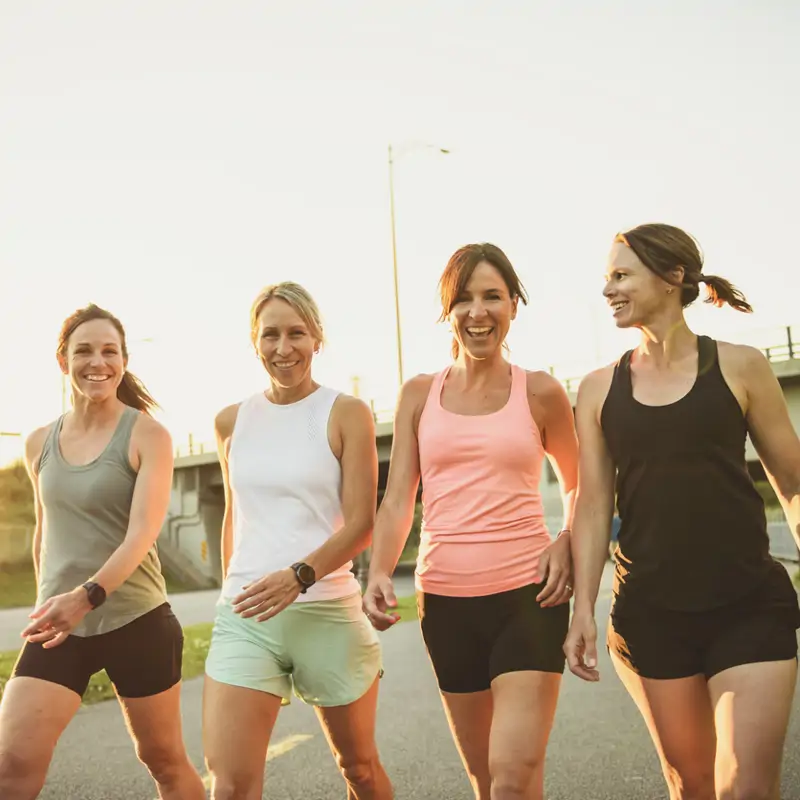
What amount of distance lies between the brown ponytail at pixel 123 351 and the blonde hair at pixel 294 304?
2.03ft

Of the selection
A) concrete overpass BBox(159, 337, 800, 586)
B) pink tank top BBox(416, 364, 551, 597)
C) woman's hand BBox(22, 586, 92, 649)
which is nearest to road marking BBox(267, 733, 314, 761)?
woman's hand BBox(22, 586, 92, 649)

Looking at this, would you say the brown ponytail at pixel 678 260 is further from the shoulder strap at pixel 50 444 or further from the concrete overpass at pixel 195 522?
the concrete overpass at pixel 195 522

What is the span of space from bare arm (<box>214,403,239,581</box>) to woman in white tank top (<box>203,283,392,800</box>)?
3cm

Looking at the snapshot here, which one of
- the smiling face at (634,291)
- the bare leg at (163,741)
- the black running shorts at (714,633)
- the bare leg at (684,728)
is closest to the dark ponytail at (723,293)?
the smiling face at (634,291)

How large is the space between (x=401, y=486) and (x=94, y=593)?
1.16 m

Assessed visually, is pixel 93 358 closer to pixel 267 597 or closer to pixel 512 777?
pixel 267 597

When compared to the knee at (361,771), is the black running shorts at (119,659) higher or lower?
Answer: higher

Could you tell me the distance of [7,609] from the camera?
29.0 meters

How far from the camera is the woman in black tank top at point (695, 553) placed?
3475mm

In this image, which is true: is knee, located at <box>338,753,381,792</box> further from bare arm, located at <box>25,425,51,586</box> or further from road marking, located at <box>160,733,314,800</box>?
road marking, located at <box>160,733,314,800</box>

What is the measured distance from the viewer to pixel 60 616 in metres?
4.05

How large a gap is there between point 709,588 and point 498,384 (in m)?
1.14

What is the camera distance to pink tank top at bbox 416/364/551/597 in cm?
400

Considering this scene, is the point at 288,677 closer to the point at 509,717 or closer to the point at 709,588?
the point at 509,717
